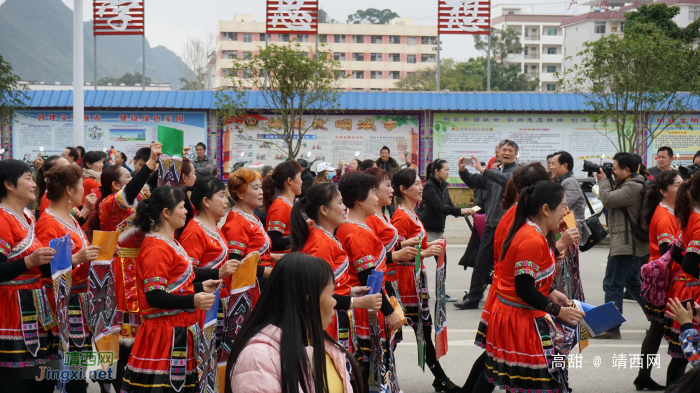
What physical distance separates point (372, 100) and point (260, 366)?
52.9 ft

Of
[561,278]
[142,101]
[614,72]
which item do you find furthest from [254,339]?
[142,101]

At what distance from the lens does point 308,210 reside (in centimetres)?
401

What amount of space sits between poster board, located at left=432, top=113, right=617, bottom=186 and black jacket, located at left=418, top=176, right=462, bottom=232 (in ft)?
34.9

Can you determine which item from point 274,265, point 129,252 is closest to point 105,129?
point 129,252

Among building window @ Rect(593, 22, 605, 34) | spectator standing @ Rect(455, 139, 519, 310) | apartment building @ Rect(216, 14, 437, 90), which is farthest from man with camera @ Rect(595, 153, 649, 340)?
apartment building @ Rect(216, 14, 437, 90)

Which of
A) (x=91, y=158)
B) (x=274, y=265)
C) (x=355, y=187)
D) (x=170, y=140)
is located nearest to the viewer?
(x=274, y=265)

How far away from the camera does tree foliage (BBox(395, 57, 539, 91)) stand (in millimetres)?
61375

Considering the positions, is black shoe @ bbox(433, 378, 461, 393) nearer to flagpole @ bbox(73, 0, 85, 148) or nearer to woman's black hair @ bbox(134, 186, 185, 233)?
woman's black hair @ bbox(134, 186, 185, 233)

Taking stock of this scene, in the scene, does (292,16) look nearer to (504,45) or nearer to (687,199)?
(687,199)

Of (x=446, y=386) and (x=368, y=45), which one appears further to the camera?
(x=368, y=45)

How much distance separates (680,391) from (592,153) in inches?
682

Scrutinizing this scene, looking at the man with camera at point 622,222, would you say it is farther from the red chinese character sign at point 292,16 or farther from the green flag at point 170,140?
the red chinese character sign at point 292,16

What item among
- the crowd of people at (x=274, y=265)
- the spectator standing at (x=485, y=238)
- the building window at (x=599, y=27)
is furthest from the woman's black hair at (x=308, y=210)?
the building window at (x=599, y=27)

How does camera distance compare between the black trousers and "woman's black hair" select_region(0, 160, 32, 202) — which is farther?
the black trousers
